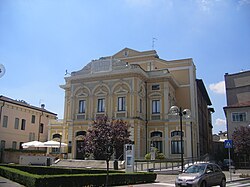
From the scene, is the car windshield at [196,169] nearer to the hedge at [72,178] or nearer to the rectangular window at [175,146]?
the hedge at [72,178]

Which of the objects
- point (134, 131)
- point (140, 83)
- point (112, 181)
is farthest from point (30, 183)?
point (140, 83)

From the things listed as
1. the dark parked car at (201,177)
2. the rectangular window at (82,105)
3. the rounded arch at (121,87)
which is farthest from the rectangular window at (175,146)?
the dark parked car at (201,177)

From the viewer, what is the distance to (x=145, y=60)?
48188 mm

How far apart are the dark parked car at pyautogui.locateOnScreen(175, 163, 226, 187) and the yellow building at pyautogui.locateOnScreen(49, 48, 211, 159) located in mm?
20507

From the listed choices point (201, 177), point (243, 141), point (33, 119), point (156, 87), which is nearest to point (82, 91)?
point (156, 87)

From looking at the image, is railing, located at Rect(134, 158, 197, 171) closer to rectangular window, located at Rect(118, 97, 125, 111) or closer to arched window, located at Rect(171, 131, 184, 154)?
arched window, located at Rect(171, 131, 184, 154)

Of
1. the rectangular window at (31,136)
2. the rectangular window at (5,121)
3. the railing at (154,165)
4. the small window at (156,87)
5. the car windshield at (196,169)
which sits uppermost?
the small window at (156,87)

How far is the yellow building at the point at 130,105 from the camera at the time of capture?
39.1 m

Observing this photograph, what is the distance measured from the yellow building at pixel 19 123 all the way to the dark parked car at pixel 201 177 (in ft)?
114

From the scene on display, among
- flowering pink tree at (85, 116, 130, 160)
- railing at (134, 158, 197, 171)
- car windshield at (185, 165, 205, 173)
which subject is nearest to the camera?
car windshield at (185, 165, 205, 173)

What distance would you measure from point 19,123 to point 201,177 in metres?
38.4

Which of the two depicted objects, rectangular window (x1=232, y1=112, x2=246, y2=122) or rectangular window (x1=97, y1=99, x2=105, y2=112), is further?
rectangular window (x1=232, y1=112, x2=246, y2=122)

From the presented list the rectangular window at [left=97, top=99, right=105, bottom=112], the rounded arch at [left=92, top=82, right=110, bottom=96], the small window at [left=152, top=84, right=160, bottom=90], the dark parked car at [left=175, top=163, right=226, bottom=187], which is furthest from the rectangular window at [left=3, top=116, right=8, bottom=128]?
the dark parked car at [left=175, top=163, right=226, bottom=187]

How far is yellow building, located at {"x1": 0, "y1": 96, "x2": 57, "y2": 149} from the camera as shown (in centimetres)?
4503
